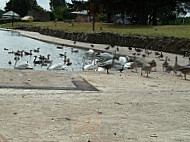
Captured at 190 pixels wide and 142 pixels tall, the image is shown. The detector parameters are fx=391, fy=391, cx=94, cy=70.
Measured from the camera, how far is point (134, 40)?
3897 cm

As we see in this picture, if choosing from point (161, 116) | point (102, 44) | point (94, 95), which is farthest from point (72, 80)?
point (102, 44)

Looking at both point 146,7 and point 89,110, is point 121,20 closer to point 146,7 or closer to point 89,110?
point 146,7

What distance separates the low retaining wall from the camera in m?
31.2

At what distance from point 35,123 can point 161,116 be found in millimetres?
2816

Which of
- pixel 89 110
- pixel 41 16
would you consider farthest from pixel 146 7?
pixel 41 16

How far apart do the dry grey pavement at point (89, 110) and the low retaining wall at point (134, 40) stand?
59.8 ft

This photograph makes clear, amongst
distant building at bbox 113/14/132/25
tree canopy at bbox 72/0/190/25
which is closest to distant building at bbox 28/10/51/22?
distant building at bbox 113/14/132/25

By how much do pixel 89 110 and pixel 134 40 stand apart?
30.8 metres

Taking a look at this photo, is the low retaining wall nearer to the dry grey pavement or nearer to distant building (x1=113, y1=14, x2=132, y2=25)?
the dry grey pavement

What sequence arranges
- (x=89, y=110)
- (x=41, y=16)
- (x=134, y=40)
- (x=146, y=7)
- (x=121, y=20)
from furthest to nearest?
(x=41, y=16) → (x=121, y=20) → (x=146, y=7) → (x=134, y=40) → (x=89, y=110)

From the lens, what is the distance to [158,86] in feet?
44.0

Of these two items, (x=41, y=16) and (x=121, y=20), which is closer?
(x=121, y=20)

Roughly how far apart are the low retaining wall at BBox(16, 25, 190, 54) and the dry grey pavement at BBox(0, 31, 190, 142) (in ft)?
59.8

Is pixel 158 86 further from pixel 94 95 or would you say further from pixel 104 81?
pixel 94 95
